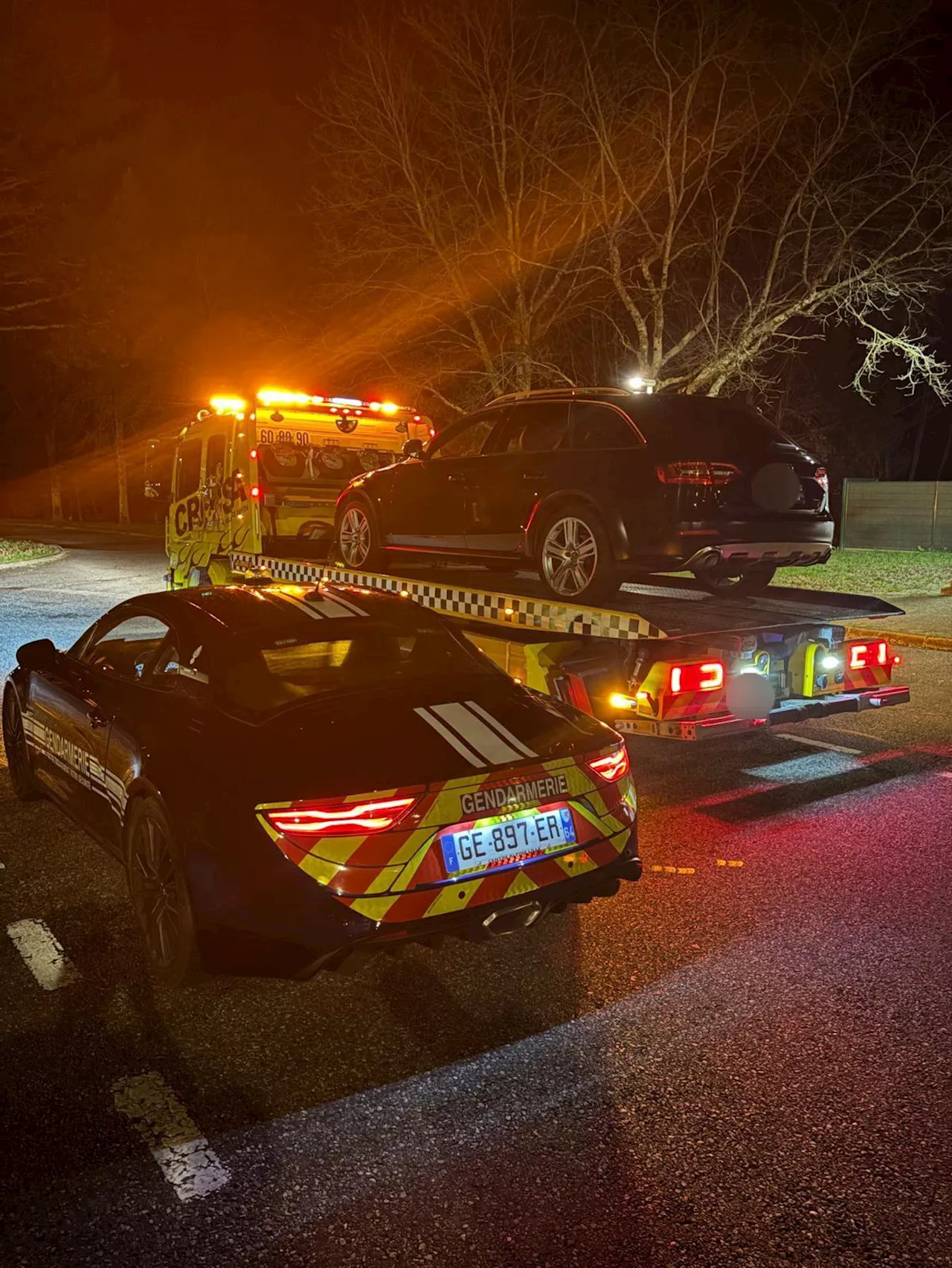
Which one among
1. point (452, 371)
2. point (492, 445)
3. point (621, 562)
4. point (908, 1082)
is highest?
point (452, 371)

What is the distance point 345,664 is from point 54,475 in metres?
47.6

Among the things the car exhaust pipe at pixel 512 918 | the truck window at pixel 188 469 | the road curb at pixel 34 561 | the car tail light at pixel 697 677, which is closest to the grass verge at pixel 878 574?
the truck window at pixel 188 469

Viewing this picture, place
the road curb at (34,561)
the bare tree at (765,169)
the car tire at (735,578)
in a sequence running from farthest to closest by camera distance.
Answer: the road curb at (34,561) < the bare tree at (765,169) < the car tire at (735,578)

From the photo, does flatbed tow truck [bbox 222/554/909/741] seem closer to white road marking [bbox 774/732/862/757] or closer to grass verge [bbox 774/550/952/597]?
white road marking [bbox 774/732/862/757]

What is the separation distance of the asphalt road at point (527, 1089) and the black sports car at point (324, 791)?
1.11ft

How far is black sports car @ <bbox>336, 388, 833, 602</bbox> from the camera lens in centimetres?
648

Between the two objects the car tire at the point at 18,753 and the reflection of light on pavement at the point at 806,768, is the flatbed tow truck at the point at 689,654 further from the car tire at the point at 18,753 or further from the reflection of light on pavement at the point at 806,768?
the car tire at the point at 18,753

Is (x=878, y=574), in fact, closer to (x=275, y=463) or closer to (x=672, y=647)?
(x=275, y=463)

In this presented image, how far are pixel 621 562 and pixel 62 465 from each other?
48.5m

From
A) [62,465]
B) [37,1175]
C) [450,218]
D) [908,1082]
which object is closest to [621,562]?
[908,1082]

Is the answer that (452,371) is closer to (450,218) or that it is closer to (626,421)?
(450,218)

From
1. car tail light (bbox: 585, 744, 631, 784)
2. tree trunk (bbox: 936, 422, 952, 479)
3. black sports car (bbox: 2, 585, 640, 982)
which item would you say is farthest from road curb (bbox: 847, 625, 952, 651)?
tree trunk (bbox: 936, 422, 952, 479)

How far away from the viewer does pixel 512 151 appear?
19828 millimetres

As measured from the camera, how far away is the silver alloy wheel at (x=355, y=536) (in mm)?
8914
